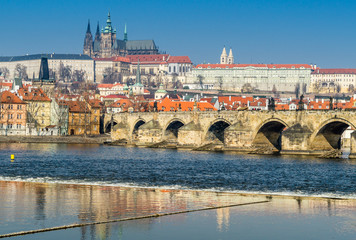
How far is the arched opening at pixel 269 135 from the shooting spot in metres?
72.5

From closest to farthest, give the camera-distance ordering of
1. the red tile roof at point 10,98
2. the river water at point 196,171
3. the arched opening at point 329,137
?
the river water at point 196,171 → the arched opening at point 329,137 → the red tile roof at point 10,98

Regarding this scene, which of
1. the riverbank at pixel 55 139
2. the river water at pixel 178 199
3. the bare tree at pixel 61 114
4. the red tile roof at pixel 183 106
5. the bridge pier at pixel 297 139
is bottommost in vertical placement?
the river water at pixel 178 199

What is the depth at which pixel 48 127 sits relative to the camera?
99500 millimetres

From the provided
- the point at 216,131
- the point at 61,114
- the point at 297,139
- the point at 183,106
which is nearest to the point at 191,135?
the point at 216,131

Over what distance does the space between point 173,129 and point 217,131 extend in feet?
30.3

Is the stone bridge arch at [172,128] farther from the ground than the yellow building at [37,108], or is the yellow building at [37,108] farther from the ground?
the yellow building at [37,108]

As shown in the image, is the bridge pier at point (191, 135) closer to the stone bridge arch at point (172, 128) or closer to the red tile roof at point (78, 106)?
the stone bridge arch at point (172, 128)

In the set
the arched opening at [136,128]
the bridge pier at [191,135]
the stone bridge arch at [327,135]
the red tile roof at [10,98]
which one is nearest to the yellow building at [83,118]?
the red tile roof at [10,98]

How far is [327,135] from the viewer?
66.2m

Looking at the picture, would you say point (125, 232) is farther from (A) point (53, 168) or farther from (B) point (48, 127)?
(B) point (48, 127)

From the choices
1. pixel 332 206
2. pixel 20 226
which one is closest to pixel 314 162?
pixel 332 206

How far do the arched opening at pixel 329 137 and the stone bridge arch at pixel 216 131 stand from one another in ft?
51.1

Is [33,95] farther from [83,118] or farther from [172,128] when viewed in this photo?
[172,128]

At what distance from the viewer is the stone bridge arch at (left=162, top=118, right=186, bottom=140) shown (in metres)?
87.0
